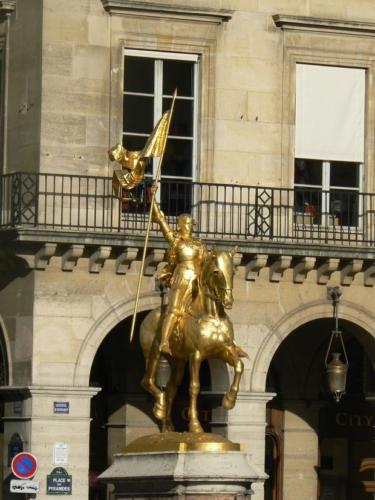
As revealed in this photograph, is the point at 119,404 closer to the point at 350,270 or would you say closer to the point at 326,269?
the point at 326,269

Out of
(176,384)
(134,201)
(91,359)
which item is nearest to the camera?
(176,384)

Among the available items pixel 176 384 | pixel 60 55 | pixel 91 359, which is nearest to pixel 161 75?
pixel 60 55

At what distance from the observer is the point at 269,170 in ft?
150

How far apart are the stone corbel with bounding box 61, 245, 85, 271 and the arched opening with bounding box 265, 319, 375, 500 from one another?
5372 millimetres

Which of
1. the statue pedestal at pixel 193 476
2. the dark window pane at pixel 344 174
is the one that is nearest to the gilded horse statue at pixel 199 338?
the statue pedestal at pixel 193 476

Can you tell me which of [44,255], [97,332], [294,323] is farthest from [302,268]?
[44,255]

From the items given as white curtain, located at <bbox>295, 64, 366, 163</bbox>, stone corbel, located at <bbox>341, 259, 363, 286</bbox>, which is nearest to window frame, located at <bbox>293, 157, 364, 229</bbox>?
white curtain, located at <bbox>295, 64, 366, 163</bbox>

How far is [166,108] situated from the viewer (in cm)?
4528

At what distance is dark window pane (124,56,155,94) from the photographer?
45188 mm

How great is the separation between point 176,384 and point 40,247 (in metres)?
5.72

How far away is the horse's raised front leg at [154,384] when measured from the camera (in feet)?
126

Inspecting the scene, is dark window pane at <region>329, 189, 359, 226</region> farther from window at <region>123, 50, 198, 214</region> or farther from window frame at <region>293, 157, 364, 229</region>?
window at <region>123, 50, 198, 214</region>

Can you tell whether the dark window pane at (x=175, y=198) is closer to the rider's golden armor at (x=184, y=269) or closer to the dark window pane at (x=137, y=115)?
the dark window pane at (x=137, y=115)

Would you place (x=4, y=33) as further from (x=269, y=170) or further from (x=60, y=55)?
(x=269, y=170)
